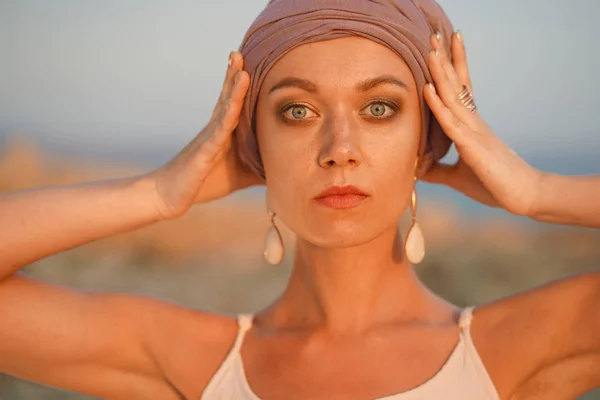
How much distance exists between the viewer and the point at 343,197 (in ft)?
5.78

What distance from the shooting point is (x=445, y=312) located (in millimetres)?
2000

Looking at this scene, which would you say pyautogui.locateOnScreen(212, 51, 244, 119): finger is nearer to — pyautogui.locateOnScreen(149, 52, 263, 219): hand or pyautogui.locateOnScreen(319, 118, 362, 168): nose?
pyautogui.locateOnScreen(149, 52, 263, 219): hand

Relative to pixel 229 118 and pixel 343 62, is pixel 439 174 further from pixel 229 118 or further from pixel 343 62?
pixel 229 118

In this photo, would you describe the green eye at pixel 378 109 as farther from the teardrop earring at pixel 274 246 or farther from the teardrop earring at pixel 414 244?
the teardrop earring at pixel 274 246

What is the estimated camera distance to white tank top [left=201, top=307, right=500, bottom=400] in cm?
182

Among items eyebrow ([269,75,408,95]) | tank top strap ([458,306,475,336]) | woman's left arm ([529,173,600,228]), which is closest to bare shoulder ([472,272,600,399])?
tank top strap ([458,306,475,336])

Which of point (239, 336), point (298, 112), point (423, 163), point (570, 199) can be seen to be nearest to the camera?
point (570, 199)

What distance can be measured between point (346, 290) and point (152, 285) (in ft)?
19.9

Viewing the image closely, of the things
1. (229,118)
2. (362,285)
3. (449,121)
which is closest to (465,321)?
(362,285)

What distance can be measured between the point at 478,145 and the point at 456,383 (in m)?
0.55

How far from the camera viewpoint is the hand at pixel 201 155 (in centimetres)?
184

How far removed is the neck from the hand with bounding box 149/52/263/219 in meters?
0.35

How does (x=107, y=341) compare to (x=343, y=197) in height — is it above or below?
below

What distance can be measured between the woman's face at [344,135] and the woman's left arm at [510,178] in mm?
97
